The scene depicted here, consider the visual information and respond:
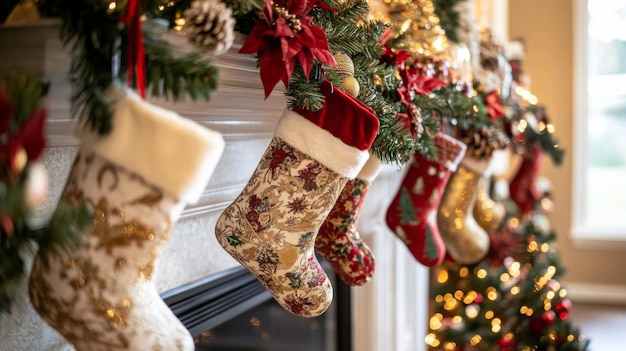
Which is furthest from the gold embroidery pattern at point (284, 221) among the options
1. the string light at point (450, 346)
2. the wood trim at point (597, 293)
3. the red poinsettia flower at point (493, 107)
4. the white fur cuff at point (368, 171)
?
the wood trim at point (597, 293)

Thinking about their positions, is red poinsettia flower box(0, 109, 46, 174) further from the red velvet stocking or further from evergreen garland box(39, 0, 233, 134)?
the red velvet stocking

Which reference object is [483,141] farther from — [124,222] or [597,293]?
[597,293]

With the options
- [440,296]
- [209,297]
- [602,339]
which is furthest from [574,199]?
[209,297]

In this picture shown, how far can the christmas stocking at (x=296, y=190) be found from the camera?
0.93m

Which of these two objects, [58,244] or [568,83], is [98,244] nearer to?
[58,244]

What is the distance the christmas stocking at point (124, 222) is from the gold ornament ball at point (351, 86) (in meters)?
0.37

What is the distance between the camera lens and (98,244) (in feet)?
2.19

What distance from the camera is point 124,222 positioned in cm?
66

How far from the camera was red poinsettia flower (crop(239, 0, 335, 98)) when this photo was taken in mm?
786

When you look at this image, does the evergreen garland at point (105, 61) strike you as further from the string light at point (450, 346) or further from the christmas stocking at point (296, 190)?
the string light at point (450, 346)

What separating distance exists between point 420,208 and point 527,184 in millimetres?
1462

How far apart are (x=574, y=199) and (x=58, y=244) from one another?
13.7 ft

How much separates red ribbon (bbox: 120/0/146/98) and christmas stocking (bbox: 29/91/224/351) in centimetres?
3

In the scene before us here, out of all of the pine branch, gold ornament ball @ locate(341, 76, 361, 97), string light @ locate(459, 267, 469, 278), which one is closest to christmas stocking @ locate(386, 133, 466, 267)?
the pine branch
